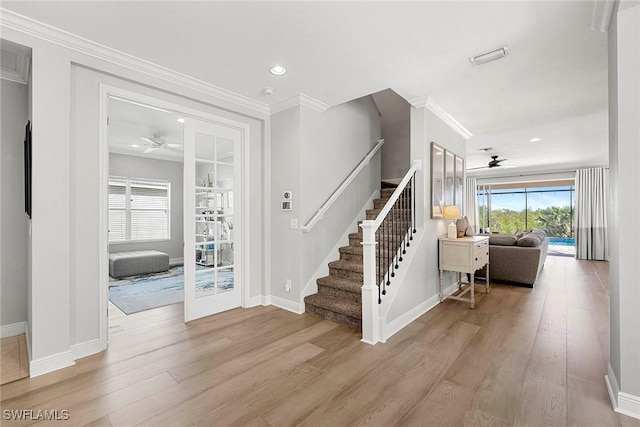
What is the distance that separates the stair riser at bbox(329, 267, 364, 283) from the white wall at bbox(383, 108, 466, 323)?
0.62 metres

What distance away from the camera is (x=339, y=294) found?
3.55 m

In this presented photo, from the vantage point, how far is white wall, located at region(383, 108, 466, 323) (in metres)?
3.34

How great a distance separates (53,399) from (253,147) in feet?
9.63

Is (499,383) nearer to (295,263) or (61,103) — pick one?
(295,263)

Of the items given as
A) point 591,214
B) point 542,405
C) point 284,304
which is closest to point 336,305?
point 284,304

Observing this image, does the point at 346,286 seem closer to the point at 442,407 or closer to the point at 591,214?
the point at 442,407

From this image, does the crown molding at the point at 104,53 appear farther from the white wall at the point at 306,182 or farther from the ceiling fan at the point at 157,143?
the ceiling fan at the point at 157,143

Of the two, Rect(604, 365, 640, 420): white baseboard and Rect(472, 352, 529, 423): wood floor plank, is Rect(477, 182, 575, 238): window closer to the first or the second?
Rect(472, 352, 529, 423): wood floor plank

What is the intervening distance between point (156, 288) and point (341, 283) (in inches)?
123

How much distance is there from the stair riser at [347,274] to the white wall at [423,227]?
24.5 inches

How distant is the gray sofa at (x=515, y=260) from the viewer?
4.84m

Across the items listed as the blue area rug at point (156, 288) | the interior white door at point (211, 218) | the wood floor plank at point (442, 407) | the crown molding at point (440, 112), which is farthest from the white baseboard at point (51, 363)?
the crown molding at point (440, 112)

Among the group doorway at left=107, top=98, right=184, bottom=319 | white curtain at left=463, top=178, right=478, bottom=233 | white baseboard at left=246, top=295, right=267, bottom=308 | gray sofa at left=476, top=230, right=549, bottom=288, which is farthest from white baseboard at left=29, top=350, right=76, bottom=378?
white curtain at left=463, top=178, right=478, bottom=233

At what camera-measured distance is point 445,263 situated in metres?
3.89
